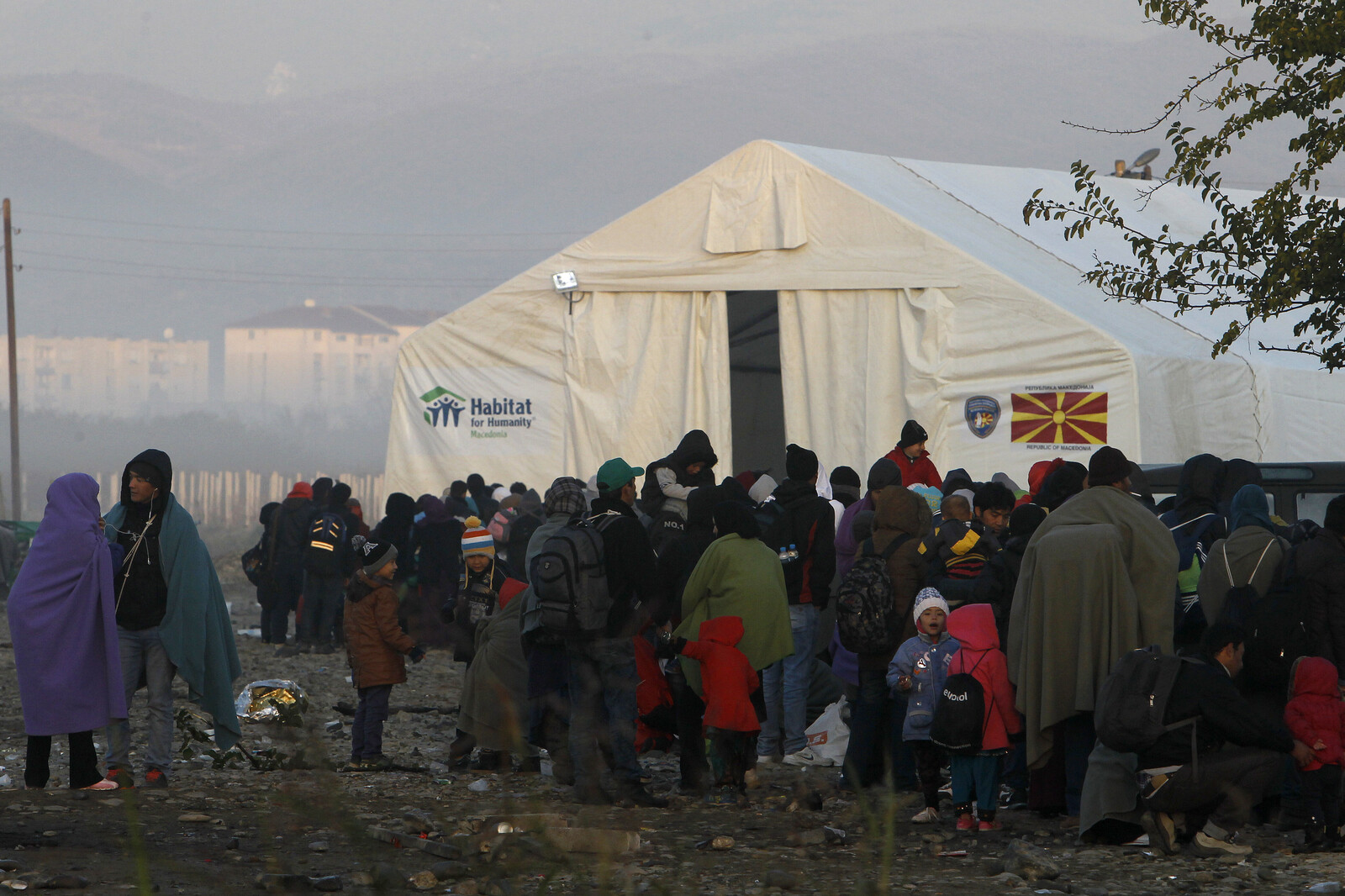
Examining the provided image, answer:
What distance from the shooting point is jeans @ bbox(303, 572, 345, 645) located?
43.1 ft

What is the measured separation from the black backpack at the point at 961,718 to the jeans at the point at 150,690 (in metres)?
3.68

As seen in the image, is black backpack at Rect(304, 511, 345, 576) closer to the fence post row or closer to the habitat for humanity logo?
the habitat for humanity logo

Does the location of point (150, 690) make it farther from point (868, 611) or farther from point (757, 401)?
point (757, 401)

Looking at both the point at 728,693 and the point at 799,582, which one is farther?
the point at 799,582

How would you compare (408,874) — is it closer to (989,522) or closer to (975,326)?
(989,522)

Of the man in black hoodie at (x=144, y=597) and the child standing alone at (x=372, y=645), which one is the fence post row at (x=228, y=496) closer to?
the child standing alone at (x=372, y=645)

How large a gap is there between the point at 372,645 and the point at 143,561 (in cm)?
133

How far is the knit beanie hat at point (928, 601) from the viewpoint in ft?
21.1

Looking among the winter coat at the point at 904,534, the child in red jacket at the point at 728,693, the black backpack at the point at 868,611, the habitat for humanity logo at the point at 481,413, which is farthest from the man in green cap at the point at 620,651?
the habitat for humanity logo at the point at 481,413

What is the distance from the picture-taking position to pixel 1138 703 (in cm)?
538

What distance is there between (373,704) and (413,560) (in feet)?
19.0

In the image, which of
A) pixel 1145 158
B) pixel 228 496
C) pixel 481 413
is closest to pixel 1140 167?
pixel 1145 158

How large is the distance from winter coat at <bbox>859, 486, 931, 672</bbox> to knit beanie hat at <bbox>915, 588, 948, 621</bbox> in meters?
0.38

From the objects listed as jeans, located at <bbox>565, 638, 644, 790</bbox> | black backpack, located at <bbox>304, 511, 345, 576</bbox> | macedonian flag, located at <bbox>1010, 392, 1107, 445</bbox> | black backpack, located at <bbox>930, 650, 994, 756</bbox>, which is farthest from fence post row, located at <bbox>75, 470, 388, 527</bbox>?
black backpack, located at <bbox>930, 650, 994, 756</bbox>
